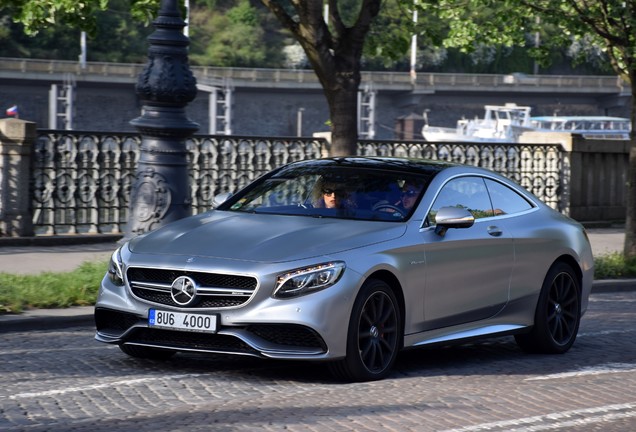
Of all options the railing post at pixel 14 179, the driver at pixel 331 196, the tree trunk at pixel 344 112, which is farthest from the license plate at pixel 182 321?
the railing post at pixel 14 179

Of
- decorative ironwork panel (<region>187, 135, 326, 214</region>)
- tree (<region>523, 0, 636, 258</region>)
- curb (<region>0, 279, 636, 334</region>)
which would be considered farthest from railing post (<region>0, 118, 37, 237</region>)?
tree (<region>523, 0, 636, 258</region>)

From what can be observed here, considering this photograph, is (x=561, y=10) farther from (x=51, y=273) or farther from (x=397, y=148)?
(x=51, y=273)

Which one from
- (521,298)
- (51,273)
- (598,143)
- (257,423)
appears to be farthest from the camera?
(598,143)

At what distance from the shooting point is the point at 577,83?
114 metres

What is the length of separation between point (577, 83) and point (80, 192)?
101 metres

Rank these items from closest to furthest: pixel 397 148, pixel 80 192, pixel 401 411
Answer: pixel 401 411 < pixel 80 192 < pixel 397 148

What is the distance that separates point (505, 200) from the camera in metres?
9.88

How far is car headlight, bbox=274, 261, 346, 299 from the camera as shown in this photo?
7652 millimetres

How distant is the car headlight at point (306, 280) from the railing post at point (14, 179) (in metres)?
10.0

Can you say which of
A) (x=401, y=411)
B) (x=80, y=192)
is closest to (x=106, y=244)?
(x=80, y=192)

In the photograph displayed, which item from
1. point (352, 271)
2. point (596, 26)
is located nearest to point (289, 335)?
point (352, 271)

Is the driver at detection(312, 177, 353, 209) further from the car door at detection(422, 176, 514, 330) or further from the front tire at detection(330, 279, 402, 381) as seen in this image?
the front tire at detection(330, 279, 402, 381)

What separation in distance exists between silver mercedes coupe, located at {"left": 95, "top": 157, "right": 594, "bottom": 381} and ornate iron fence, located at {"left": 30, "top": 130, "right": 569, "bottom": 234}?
27.4ft

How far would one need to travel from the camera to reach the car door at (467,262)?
8648mm
